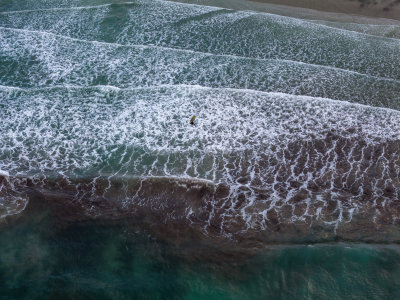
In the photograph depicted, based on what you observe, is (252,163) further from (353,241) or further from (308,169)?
(353,241)

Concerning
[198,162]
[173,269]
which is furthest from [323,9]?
[173,269]

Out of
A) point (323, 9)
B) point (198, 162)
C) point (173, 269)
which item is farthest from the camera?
point (323, 9)

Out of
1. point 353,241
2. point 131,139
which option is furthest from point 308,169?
point 131,139

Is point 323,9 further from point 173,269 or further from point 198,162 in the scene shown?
point 173,269

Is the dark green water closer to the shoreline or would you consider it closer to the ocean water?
the ocean water

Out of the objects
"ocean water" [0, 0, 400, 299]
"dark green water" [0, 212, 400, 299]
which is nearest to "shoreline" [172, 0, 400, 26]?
"ocean water" [0, 0, 400, 299]

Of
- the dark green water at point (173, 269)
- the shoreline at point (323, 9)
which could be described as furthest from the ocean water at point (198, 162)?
the shoreline at point (323, 9)
